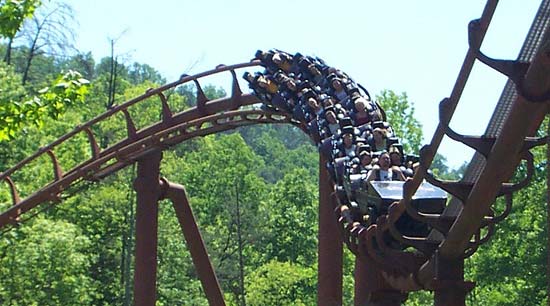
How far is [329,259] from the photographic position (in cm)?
1060

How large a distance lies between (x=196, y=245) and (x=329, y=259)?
2289mm

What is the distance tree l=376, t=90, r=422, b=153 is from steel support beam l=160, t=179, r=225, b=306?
50.1ft

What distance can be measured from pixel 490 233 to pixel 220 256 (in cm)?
2638

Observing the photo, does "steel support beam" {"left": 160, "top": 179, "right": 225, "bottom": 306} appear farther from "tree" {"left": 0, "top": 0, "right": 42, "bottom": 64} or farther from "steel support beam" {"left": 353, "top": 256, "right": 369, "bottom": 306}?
"tree" {"left": 0, "top": 0, "right": 42, "bottom": 64}

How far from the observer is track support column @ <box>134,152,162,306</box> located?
1181cm

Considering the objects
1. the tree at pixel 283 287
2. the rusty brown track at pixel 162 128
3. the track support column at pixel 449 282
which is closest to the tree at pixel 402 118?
the tree at pixel 283 287

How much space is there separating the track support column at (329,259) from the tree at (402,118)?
1676cm

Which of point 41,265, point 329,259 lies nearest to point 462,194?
point 329,259

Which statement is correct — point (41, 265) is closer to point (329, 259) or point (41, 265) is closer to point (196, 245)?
point (196, 245)

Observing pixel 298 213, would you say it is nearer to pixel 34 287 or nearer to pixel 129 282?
pixel 129 282

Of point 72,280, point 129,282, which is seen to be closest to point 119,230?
point 129,282

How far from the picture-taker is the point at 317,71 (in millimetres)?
10141

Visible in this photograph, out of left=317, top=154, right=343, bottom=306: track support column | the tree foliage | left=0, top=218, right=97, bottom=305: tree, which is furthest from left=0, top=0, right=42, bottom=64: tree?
left=0, top=218, right=97, bottom=305: tree

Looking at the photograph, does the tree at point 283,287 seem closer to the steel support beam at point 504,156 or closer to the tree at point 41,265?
the tree at point 41,265
